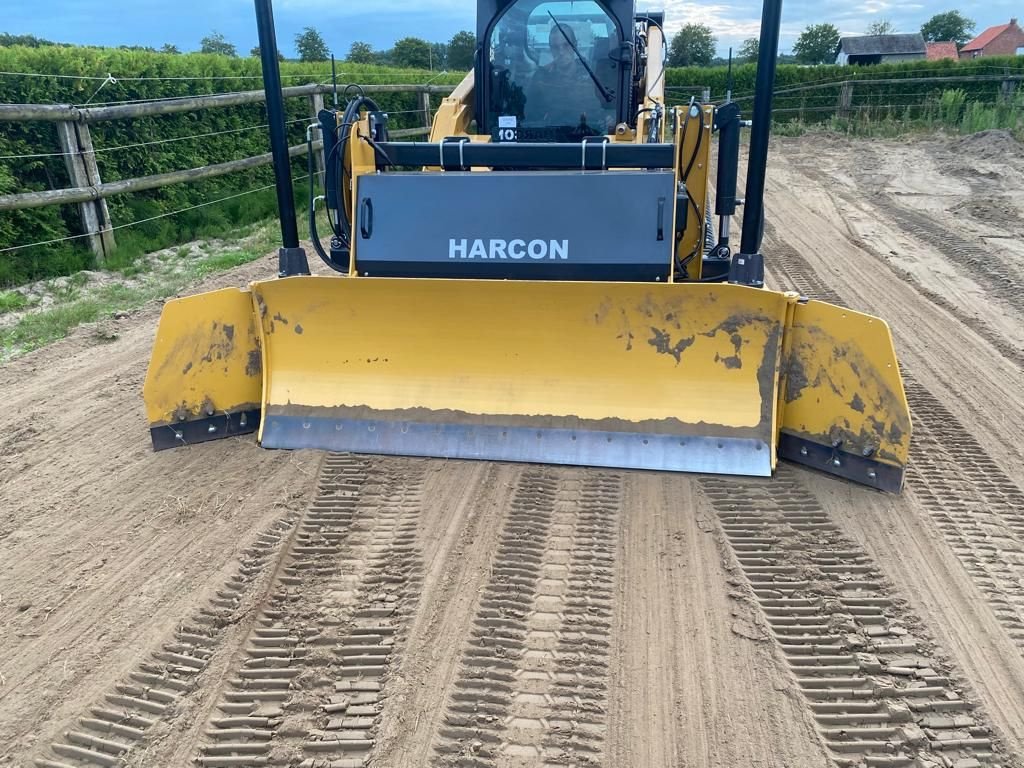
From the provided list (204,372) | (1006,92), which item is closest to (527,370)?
(204,372)

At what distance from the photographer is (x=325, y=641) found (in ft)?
8.86

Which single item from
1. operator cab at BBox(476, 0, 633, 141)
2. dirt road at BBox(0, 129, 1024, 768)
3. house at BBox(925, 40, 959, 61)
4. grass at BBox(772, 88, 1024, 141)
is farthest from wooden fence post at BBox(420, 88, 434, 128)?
house at BBox(925, 40, 959, 61)


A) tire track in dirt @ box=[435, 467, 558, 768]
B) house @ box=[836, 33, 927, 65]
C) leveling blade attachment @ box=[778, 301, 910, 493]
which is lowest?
tire track in dirt @ box=[435, 467, 558, 768]

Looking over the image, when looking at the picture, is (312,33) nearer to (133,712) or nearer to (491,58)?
(491,58)

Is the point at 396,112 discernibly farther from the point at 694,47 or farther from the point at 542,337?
the point at 694,47

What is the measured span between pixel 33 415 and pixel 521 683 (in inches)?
143

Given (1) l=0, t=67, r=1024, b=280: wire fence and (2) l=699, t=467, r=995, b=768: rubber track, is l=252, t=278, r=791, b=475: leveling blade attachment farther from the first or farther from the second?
(1) l=0, t=67, r=1024, b=280: wire fence

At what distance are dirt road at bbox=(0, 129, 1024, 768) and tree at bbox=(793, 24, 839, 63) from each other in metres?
67.1

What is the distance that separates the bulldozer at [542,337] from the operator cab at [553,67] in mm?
851

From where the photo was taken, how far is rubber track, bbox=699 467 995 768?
227 centimetres

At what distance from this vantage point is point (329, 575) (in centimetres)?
306

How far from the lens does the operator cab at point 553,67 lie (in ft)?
17.1

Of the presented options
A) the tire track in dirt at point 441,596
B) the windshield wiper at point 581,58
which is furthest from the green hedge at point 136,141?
the tire track in dirt at point 441,596

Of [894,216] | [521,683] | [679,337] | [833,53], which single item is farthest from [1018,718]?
[833,53]
